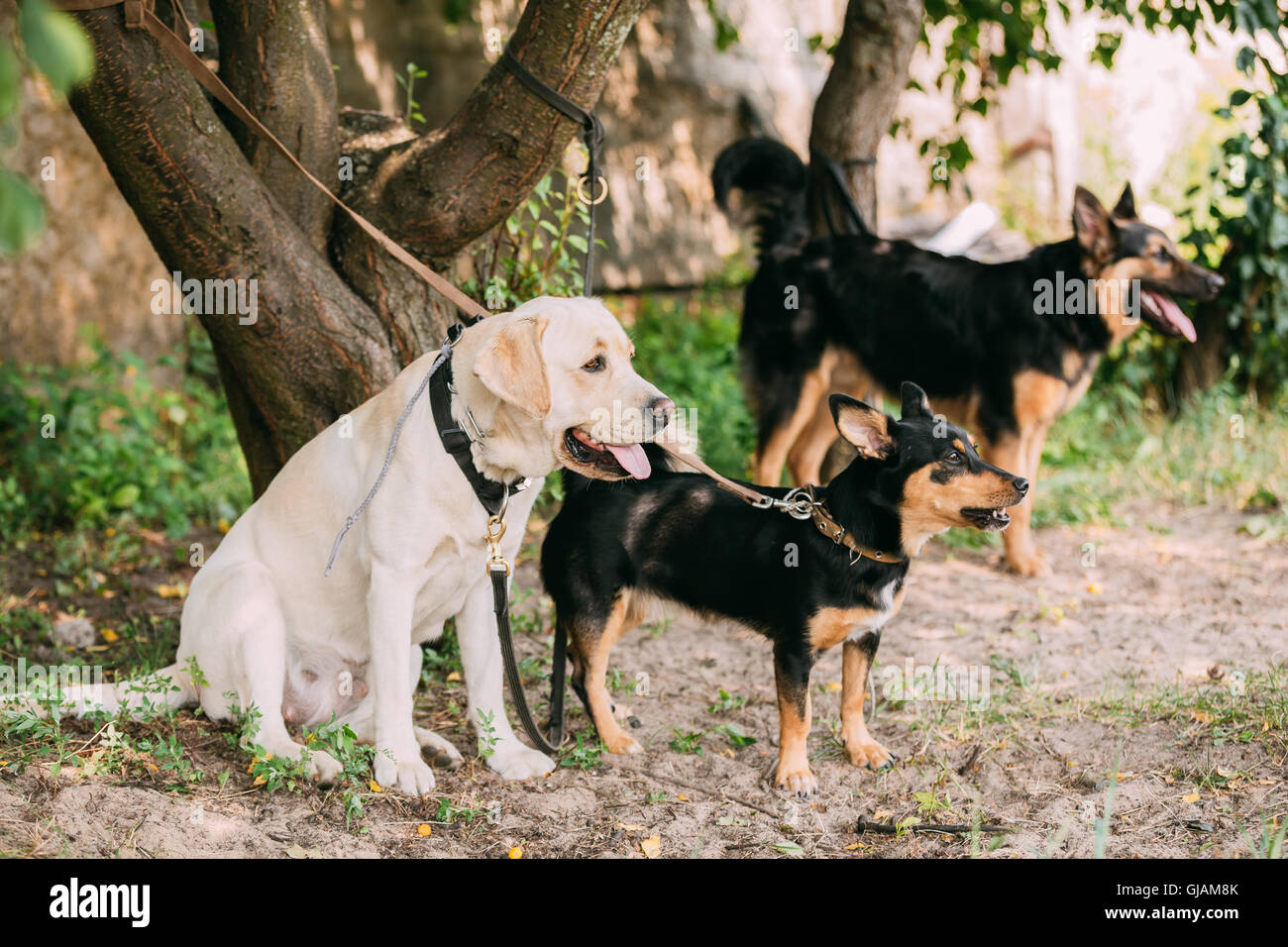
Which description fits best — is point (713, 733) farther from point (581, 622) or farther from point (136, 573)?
point (136, 573)

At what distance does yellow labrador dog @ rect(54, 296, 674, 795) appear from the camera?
3.07m

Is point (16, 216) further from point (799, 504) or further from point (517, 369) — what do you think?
point (799, 504)

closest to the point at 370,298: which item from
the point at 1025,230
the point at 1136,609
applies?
the point at 1136,609

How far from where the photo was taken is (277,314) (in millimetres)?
4121

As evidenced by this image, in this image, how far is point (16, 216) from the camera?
1.22m

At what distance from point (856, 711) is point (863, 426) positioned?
3.39 feet

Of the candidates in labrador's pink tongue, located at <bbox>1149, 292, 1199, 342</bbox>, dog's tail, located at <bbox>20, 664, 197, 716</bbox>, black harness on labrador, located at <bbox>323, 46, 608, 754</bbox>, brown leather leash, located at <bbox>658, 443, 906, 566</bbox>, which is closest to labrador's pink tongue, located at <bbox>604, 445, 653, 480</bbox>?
black harness on labrador, located at <bbox>323, 46, 608, 754</bbox>

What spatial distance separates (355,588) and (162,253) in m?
1.53

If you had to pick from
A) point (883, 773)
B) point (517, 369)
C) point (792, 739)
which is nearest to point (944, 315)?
point (883, 773)

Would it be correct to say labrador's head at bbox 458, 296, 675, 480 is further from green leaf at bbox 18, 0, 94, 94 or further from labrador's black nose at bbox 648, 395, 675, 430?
green leaf at bbox 18, 0, 94, 94

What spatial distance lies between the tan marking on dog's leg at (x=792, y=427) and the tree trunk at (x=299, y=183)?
2219 mm

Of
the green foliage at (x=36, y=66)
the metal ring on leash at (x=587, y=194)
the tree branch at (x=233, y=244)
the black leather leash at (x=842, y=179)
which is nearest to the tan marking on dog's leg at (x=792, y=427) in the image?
the black leather leash at (x=842, y=179)

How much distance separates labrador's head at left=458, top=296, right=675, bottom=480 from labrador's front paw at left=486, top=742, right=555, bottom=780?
1029 mm

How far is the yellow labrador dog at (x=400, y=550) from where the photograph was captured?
10.1 feet
